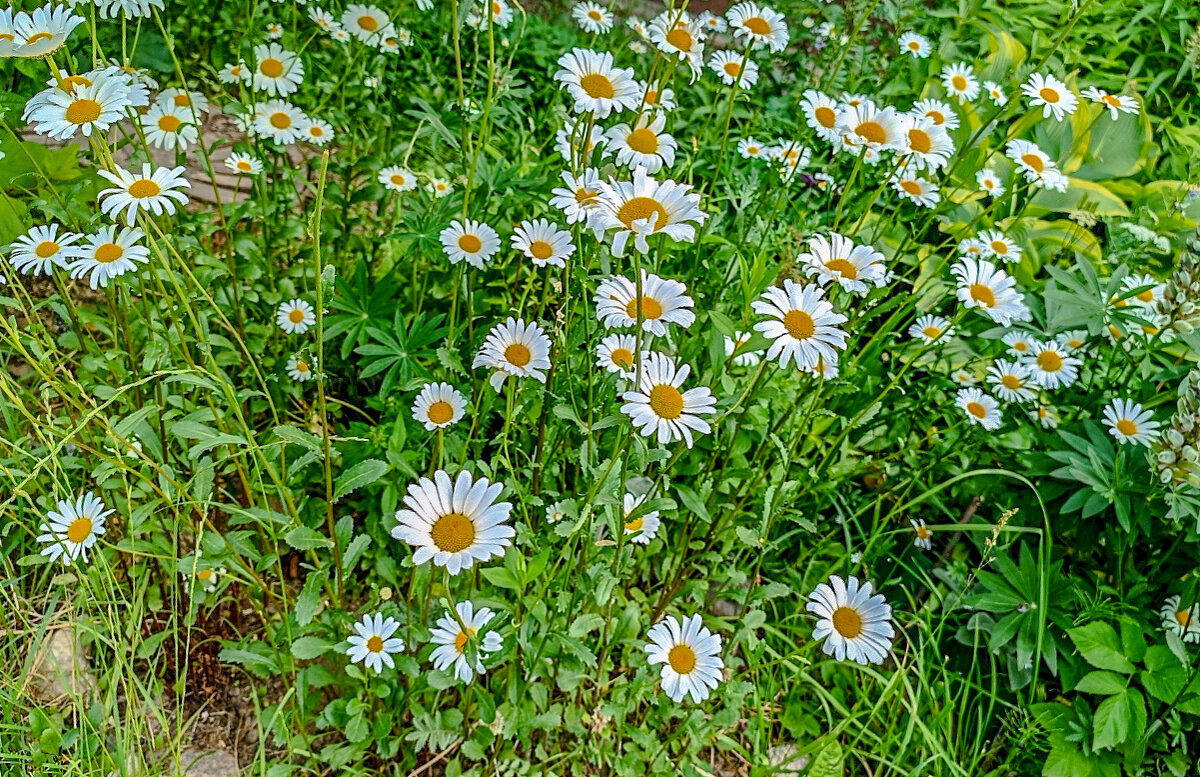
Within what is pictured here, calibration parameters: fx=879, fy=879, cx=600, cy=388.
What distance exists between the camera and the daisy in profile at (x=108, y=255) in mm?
1226

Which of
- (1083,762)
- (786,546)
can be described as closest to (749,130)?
(786,546)

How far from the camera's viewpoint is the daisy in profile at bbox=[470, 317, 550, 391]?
136 centimetres

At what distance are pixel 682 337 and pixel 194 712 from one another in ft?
3.80

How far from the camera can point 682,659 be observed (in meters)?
1.34

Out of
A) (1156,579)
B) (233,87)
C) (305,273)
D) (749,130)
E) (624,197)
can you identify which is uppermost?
(233,87)

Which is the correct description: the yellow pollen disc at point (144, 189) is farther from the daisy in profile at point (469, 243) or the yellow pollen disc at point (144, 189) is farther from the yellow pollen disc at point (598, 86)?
the yellow pollen disc at point (598, 86)

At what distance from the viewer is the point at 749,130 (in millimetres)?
2398

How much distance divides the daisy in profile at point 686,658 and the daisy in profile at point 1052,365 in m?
1.05

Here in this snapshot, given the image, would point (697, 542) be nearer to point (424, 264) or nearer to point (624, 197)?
point (624, 197)

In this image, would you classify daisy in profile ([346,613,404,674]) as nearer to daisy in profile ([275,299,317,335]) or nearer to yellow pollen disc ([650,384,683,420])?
yellow pollen disc ([650,384,683,420])

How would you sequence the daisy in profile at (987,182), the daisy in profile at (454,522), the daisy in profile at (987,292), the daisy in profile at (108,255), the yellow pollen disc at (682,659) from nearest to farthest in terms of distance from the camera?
the daisy in profile at (454,522) → the daisy in profile at (108,255) → the yellow pollen disc at (682,659) → the daisy in profile at (987,292) → the daisy in profile at (987,182)

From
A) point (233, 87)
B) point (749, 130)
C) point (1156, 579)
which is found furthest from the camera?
point (233, 87)

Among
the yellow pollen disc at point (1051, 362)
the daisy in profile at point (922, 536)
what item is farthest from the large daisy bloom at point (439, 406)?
the yellow pollen disc at point (1051, 362)

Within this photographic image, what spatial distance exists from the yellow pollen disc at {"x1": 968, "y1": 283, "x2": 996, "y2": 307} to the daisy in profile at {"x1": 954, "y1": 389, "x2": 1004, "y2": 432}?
0.33 metres
